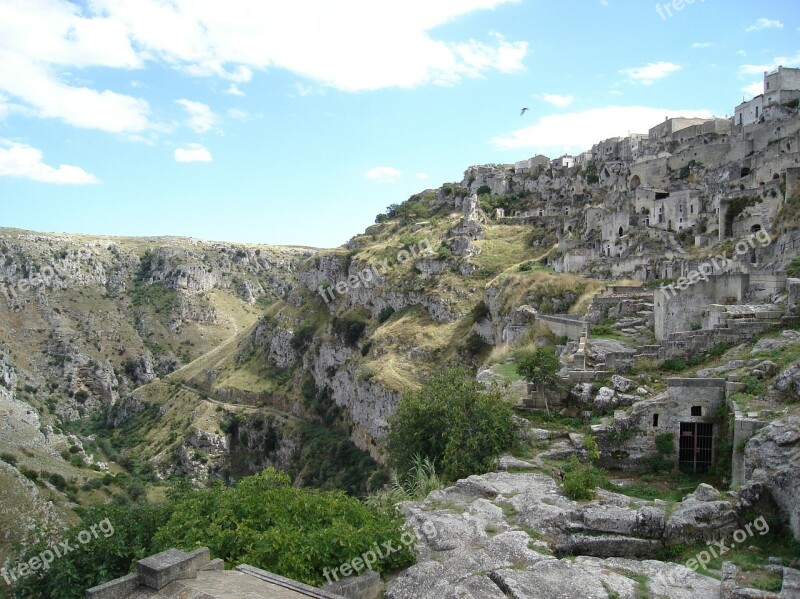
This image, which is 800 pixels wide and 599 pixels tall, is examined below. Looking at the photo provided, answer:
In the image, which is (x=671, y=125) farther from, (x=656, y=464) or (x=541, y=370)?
(x=656, y=464)

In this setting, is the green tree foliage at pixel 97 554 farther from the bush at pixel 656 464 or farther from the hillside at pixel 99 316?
the hillside at pixel 99 316

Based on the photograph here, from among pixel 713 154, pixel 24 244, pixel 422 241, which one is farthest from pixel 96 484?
pixel 24 244

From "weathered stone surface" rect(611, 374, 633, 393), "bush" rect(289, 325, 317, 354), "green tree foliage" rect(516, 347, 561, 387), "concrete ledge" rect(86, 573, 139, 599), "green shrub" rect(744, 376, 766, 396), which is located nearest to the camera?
"concrete ledge" rect(86, 573, 139, 599)

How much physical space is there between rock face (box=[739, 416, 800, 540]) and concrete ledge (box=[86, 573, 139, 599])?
34.2 ft

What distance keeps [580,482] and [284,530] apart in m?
6.34

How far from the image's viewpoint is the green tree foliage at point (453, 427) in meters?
16.5

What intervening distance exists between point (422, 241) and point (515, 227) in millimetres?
12339

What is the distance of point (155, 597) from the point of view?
814 centimetres

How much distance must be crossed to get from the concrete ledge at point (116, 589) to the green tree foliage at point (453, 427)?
9.41 metres

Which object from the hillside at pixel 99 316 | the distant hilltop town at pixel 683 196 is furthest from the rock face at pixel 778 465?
the hillside at pixel 99 316

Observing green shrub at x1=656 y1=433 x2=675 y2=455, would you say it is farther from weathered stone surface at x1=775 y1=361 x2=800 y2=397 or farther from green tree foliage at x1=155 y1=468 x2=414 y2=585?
green tree foliage at x1=155 y1=468 x2=414 y2=585

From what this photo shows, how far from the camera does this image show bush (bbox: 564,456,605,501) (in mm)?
13141

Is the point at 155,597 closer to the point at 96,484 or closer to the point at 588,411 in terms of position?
the point at 588,411

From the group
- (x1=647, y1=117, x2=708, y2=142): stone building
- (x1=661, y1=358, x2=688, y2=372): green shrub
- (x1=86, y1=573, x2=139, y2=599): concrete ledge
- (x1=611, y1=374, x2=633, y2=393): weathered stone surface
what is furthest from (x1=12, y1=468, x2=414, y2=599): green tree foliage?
(x1=647, y1=117, x2=708, y2=142): stone building
